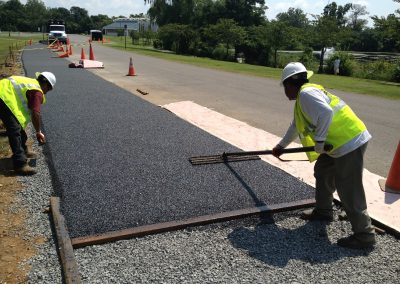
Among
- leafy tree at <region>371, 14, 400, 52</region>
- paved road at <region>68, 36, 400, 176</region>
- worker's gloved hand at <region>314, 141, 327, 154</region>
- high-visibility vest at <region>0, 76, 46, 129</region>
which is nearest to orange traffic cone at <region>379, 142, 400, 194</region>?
paved road at <region>68, 36, 400, 176</region>

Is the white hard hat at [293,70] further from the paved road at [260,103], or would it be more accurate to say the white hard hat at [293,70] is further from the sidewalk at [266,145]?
the paved road at [260,103]

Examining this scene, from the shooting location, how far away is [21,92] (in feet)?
14.9

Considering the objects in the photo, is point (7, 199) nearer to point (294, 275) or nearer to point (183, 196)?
point (183, 196)

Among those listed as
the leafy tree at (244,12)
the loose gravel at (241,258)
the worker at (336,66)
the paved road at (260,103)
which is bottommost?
the loose gravel at (241,258)

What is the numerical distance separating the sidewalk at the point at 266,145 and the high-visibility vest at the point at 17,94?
9.99 ft

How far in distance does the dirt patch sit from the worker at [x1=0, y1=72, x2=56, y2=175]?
0.73 ft

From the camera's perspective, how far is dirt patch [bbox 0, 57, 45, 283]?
2.75 metres

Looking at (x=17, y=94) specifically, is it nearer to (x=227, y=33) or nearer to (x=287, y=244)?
(x=287, y=244)

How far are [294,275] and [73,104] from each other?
707 cm

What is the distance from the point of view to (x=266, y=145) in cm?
605

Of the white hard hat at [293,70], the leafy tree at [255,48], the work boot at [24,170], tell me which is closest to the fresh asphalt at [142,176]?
the work boot at [24,170]

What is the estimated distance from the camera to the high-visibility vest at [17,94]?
14.7 ft

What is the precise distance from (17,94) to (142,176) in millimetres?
1802

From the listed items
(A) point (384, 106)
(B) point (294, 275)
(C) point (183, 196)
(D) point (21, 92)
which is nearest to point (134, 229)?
(C) point (183, 196)
